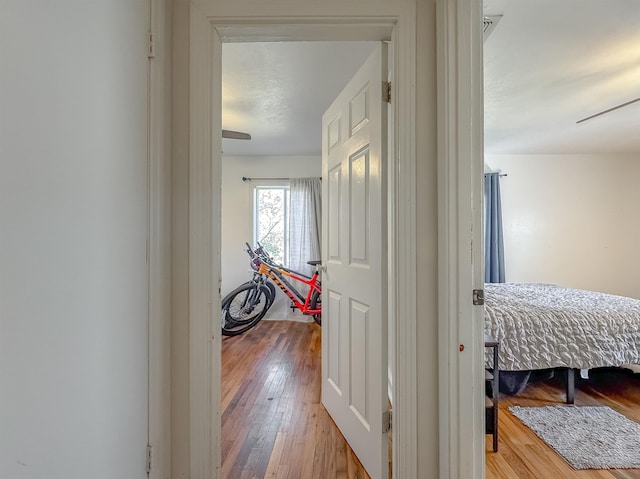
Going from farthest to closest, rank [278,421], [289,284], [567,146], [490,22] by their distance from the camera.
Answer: [567,146]
[289,284]
[278,421]
[490,22]

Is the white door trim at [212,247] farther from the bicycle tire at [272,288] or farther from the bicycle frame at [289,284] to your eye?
the bicycle tire at [272,288]

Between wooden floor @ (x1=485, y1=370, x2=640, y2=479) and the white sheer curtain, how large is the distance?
8.97ft

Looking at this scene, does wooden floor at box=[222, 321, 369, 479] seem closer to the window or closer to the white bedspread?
the white bedspread

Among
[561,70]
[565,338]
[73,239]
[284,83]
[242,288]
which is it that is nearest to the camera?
[73,239]

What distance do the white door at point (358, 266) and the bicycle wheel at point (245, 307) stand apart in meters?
1.98

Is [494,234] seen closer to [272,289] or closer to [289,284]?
[289,284]

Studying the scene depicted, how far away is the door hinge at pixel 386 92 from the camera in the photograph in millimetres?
1352

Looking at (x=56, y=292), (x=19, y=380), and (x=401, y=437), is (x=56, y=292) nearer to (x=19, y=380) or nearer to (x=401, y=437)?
(x=19, y=380)

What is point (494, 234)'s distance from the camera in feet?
14.6

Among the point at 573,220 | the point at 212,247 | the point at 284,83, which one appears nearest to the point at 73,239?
the point at 212,247

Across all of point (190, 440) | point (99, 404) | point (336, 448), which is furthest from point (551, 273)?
point (99, 404)

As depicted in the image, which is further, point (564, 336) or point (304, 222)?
point (304, 222)

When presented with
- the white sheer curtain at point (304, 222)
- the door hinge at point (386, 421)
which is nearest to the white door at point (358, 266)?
the door hinge at point (386, 421)

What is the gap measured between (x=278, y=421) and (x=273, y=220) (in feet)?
9.84
